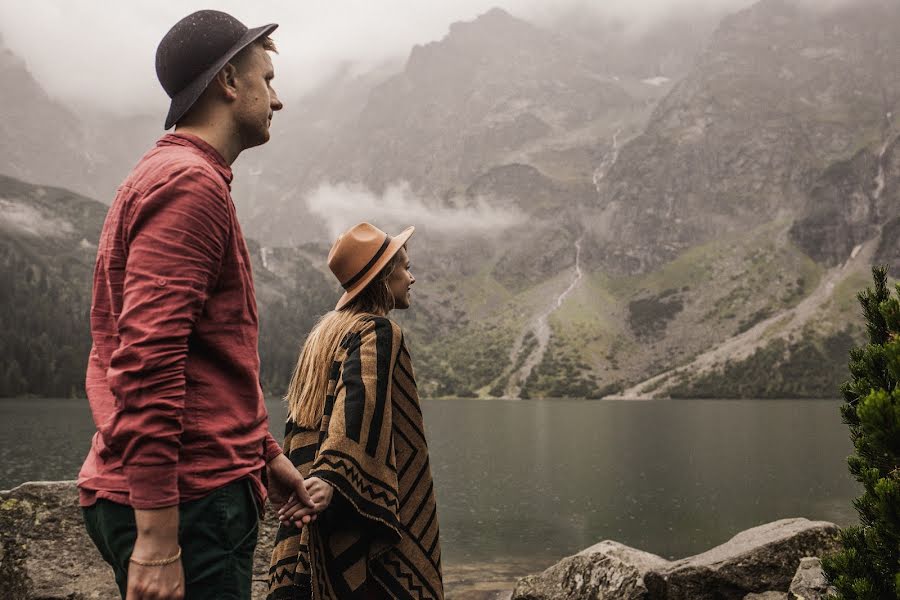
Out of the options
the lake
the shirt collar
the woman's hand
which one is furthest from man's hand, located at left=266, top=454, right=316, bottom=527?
the lake

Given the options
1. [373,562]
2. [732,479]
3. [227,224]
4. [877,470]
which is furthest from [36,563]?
[732,479]

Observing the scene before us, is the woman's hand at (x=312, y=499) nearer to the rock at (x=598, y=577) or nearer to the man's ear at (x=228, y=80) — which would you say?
the man's ear at (x=228, y=80)

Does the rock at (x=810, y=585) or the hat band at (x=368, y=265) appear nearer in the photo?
the hat band at (x=368, y=265)

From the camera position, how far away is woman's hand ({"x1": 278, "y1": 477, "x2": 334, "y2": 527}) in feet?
12.0

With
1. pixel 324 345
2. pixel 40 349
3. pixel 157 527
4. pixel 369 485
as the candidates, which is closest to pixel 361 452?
pixel 369 485

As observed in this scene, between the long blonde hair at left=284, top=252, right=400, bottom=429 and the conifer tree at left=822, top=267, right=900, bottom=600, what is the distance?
2881 millimetres

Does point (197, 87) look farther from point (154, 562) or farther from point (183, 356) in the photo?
point (154, 562)

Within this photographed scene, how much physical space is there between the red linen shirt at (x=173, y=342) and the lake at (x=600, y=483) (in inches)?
971

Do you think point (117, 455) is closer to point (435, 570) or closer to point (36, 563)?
point (435, 570)

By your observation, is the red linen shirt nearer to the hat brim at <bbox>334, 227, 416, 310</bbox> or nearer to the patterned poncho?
the patterned poncho

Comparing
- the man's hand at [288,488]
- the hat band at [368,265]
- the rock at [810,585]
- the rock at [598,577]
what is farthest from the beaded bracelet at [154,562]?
the rock at [598,577]

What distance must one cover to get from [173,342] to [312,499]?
5.47ft

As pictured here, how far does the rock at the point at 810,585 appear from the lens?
722 cm

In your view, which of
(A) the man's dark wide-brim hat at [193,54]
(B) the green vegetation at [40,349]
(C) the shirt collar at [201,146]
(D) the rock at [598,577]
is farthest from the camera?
(B) the green vegetation at [40,349]
